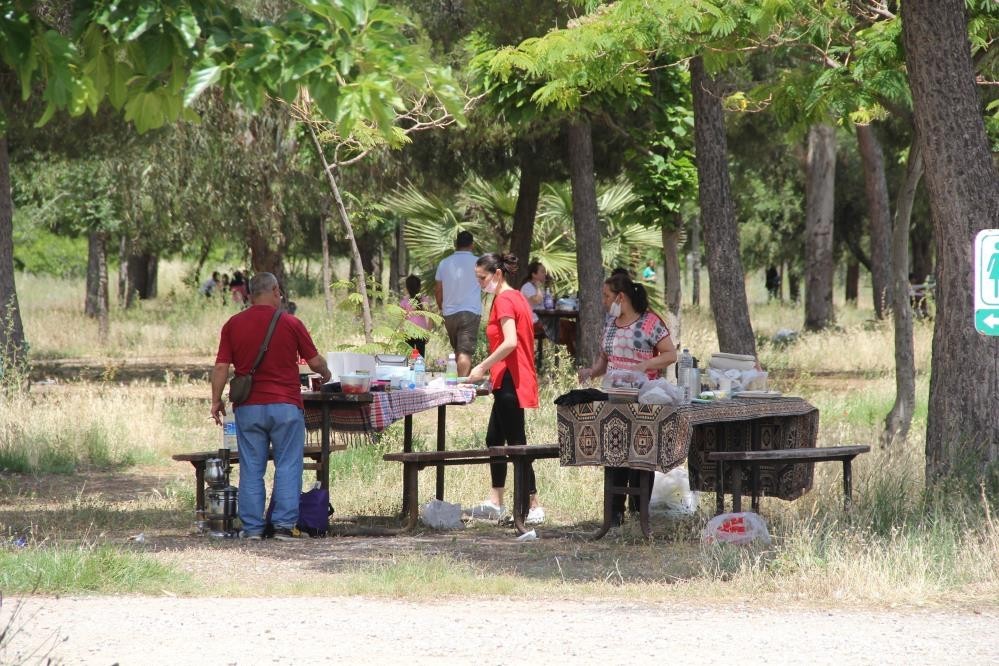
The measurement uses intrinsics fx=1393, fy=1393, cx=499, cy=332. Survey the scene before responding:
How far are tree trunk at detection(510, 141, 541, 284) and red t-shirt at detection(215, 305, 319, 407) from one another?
10085mm

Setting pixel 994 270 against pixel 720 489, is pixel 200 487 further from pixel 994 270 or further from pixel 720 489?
pixel 994 270

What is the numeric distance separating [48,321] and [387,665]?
26.5 meters

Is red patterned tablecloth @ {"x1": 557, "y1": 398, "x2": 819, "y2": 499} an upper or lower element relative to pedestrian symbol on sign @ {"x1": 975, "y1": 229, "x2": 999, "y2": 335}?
lower

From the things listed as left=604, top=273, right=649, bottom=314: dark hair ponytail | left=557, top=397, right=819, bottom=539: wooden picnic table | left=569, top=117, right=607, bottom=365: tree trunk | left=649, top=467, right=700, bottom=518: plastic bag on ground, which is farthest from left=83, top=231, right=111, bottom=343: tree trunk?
left=557, top=397, right=819, bottom=539: wooden picnic table

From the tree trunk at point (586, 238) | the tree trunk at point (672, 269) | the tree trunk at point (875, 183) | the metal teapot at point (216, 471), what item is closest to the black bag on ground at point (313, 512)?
the metal teapot at point (216, 471)

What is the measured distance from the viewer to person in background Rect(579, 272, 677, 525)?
9336 millimetres

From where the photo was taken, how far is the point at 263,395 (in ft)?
28.9

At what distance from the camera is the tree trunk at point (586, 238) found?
16531 mm

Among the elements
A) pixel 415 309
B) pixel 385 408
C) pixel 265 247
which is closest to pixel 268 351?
pixel 385 408

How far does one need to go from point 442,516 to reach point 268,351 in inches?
70.5

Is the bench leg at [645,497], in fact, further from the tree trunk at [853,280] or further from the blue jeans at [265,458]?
the tree trunk at [853,280]

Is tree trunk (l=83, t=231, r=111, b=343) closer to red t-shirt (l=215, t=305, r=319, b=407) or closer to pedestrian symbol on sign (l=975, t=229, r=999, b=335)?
red t-shirt (l=215, t=305, r=319, b=407)

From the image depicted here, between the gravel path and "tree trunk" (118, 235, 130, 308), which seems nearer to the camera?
the gravel path

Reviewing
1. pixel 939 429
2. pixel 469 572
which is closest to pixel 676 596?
pixel 469 572
